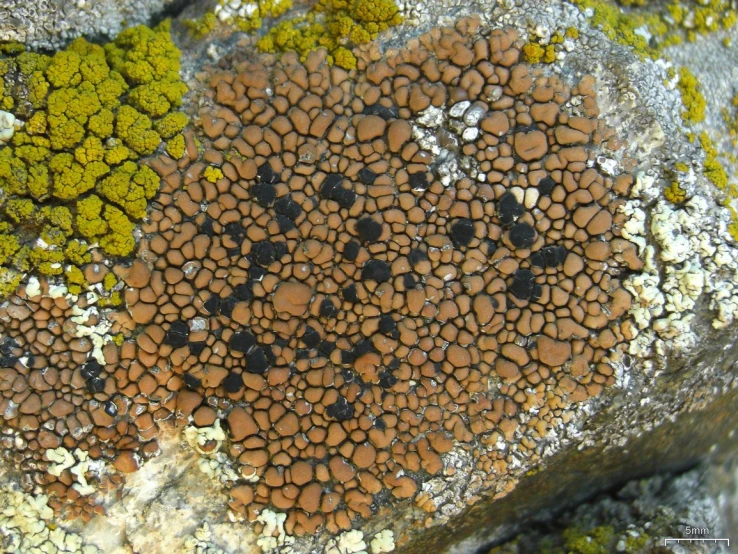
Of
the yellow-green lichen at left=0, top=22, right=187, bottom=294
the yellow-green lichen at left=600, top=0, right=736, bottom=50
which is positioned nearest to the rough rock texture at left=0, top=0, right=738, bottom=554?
the yellow-green lichen at left=600, top=0, right=736, bottom=50

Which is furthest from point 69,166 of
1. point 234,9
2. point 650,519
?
point 650,519

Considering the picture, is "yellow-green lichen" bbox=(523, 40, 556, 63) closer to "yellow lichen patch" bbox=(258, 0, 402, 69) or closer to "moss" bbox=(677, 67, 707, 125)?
"yellow lichen patch" bbox=(258, 0, 402, 69)

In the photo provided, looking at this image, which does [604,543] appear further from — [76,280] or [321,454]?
[76,280]

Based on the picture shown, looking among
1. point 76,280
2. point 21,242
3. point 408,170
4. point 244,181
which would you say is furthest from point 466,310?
point 21,242

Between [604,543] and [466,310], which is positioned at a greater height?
[466,310]

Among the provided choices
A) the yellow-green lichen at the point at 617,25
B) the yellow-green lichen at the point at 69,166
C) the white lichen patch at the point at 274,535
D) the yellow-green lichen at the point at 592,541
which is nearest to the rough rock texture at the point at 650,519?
the yellow-green lichen at the point at 592,541
